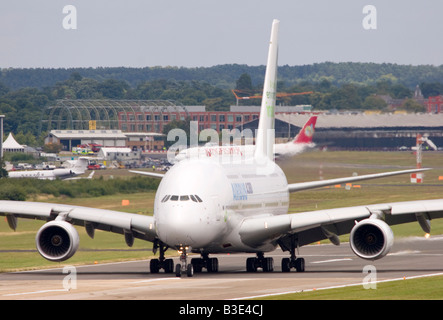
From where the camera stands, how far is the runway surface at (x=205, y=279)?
1150 inches

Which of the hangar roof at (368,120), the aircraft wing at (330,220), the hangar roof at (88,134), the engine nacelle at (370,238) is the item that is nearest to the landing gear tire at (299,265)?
the aircraft wing at (330,220)

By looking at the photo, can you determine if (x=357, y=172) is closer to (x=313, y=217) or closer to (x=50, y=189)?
(x=50, y=189)

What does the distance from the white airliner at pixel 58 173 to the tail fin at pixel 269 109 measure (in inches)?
1728

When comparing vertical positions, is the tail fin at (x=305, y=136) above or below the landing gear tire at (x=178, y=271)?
above

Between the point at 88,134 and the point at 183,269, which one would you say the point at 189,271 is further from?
the point at 88,134

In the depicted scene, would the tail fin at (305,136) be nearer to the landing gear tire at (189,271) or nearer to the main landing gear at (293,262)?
the main landing gear at (293,262)

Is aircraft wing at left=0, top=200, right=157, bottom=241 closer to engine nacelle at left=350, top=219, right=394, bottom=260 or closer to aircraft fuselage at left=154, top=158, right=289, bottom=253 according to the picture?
aircraft fuselage at left=154, top=158, right=289, bottom=253

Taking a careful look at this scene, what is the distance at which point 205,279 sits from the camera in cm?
3431

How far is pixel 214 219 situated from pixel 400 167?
66.0 m

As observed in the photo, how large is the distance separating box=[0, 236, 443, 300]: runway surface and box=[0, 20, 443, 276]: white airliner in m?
1.04

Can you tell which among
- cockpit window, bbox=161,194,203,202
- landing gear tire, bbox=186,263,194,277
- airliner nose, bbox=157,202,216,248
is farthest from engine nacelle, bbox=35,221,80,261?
landing gear tire, bbox=186,263,194,277

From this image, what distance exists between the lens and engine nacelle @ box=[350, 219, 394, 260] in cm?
3500

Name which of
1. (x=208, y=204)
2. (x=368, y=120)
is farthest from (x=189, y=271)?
(x=368, y=120)

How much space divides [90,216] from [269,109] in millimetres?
12607
